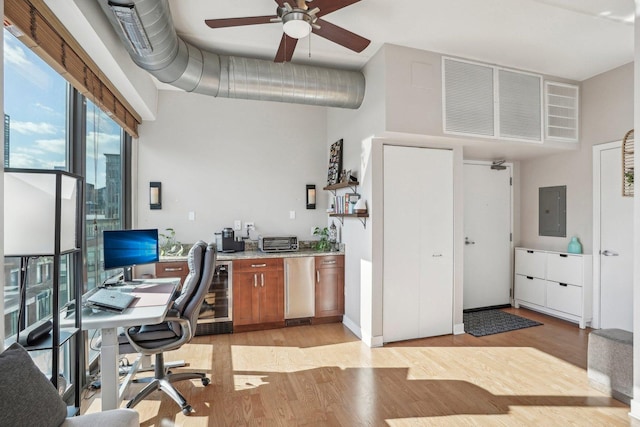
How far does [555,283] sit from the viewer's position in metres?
4.32

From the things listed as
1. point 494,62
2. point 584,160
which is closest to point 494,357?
point 584,160

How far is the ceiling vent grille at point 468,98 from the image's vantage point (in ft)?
11.5

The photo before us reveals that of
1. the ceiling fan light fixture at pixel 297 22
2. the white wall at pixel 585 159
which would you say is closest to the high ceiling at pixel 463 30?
the white wall at pixel 585 159

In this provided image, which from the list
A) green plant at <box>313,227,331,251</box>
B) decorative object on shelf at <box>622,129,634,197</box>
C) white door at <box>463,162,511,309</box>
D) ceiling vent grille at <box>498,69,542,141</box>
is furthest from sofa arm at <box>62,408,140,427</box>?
decorative object on shelf at <box>622,129,634,197</box>

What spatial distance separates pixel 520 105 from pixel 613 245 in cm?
193

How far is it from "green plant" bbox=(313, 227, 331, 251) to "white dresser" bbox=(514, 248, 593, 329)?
277 centimetres

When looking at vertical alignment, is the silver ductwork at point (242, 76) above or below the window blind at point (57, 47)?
above

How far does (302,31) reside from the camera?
2172mm

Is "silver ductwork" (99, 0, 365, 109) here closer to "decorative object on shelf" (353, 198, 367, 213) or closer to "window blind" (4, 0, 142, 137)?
"window blind" (4, 0, 142, 137)

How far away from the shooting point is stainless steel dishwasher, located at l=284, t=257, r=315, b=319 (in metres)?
4.09

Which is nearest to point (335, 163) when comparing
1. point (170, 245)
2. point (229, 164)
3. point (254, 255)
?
point (229, 164)

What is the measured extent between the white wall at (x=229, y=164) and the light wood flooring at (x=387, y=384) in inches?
63.2

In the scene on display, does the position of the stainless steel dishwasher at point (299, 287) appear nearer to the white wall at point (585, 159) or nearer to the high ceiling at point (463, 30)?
the high ceiling at point (463, 30)

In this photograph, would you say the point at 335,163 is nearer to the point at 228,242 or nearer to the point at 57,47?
the point at 228,242
